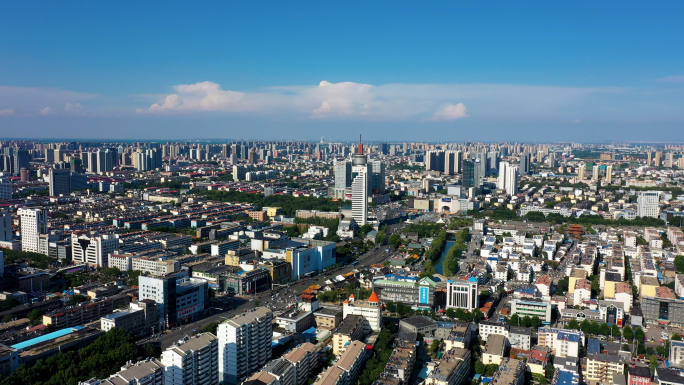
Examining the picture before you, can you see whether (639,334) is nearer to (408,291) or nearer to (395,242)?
(408,291)

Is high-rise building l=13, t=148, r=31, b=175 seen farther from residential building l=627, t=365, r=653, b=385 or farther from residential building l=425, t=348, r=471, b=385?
residential building l=627, t=365, r=653, b=385

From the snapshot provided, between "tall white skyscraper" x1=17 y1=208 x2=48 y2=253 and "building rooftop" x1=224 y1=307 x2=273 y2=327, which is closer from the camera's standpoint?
"building rooftop" x1=224 y1=307 x2=273 y2=327

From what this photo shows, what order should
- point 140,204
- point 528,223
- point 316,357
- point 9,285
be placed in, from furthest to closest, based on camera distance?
Answer: point 140,204, point 528,223, point 9,285, point 316,357

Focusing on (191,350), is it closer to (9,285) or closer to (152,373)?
(152,373)

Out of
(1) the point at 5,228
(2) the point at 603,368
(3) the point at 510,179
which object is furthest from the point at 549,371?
(3) the point at 510,179

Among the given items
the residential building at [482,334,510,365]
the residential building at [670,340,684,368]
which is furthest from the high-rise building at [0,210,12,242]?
the residential building at [670,340,684,368]

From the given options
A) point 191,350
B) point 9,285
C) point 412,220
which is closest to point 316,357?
point 191,350
